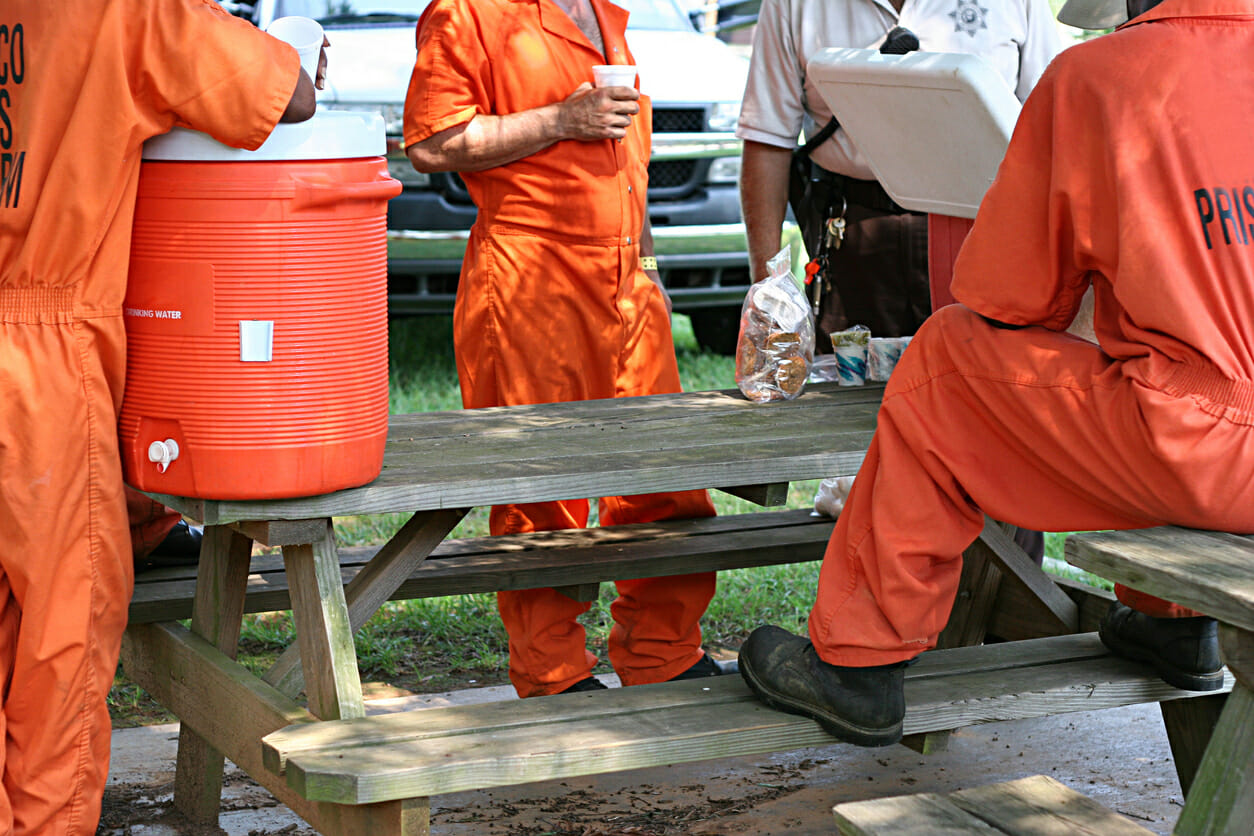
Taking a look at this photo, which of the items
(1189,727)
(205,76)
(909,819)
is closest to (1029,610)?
(1189,727)

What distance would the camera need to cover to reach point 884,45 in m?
4.22

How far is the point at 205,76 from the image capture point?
2.62 metres

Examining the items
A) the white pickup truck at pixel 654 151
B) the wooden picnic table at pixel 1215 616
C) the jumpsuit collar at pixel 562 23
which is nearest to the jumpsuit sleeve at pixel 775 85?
the jumpsuit collar at pixel 562 23

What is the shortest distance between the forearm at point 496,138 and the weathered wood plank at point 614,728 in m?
1.48

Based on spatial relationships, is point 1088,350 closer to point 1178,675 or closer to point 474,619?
point 1178,675

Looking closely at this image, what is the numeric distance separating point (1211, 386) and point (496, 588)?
1938 millimetres

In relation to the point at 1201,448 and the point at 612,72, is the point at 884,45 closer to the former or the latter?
the point at 612,72

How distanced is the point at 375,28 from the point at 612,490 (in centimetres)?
546

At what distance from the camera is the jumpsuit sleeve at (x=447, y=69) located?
374 cm

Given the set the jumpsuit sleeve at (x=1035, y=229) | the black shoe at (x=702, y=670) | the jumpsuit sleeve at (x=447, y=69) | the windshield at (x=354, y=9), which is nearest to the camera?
the jumpsuit sleeve at (x=1035, y=229)

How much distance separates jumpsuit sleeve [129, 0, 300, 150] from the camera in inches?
103

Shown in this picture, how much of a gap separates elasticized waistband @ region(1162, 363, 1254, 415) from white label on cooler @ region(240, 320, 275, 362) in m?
1.54

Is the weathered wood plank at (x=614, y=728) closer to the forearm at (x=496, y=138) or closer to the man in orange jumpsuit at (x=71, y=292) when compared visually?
the man in orange jumpsuit at (x=71, y=292)

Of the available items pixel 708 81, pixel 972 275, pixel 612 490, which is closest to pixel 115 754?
pixel 612 490
